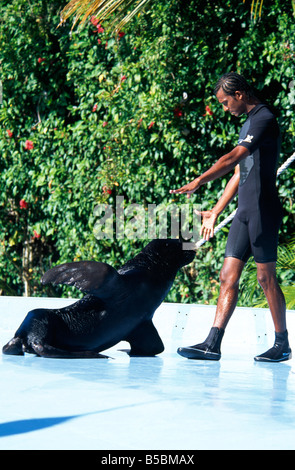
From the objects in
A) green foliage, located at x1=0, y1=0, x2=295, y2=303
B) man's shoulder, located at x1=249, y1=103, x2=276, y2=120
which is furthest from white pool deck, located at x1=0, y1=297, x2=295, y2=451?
green foliage, located at x1=0, y1=0, x2=295, y2=303

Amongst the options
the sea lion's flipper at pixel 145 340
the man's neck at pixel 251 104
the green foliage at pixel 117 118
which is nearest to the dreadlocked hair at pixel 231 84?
the man's neck at pixel 251 104

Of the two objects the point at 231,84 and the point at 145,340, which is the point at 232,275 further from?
the point at 231,84

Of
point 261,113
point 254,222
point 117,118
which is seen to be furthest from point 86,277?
point 117,118

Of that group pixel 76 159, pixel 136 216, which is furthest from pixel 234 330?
pixel 76 159

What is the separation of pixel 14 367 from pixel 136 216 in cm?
421

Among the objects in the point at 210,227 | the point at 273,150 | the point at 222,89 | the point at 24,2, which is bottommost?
the point at 210,227

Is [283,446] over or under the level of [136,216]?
under

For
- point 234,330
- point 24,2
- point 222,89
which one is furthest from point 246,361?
point 24,2

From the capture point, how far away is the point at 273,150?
493 cm

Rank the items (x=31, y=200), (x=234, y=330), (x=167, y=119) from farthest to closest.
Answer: (x=31, y=200) < (x=167, y=119) < (x=234, y=330)

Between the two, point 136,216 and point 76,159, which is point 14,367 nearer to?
point 136,216

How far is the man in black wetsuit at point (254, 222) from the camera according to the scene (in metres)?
4.86

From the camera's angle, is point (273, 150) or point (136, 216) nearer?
point (273, 150)

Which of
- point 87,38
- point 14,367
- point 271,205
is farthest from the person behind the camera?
point 87,38
